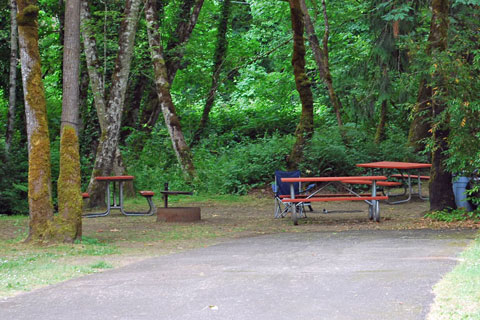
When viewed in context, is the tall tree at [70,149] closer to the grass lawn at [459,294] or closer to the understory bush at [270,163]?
the grass lawn at [459,294]

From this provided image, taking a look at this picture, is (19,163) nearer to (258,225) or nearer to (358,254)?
(258,225)

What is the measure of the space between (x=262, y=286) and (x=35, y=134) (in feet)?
16.6

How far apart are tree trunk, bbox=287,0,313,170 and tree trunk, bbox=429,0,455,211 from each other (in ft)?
25.3

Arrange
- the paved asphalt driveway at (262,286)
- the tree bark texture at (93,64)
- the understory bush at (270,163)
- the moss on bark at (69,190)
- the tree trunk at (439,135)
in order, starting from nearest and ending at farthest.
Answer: the paved asphalt driveway at (262,286), the moss on bark at (69,190), the tree trunk at (439,135), the tree bark texture at (93,64), the understory bush at (270,163)

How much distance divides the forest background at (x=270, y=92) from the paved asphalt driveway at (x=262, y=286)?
4.39 metres

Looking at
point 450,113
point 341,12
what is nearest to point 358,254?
point 450,113

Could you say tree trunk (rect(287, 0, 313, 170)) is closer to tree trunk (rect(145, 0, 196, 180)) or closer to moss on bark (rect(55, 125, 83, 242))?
tree trunk (rect(145, 0, 196, 180))

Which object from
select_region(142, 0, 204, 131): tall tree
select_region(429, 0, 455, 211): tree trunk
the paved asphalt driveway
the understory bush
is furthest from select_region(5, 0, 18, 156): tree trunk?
the paved asphalt driveway

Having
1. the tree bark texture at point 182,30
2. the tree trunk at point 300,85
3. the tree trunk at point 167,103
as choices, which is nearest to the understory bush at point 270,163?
the tree trunk at point 300,85

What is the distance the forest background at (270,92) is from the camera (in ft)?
39.8

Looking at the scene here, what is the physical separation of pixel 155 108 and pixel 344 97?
7.79 meters

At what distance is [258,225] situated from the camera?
12.8 m

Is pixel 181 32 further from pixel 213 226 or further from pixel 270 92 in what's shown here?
pixel 213 226

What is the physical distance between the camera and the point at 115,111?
17.1 metres
